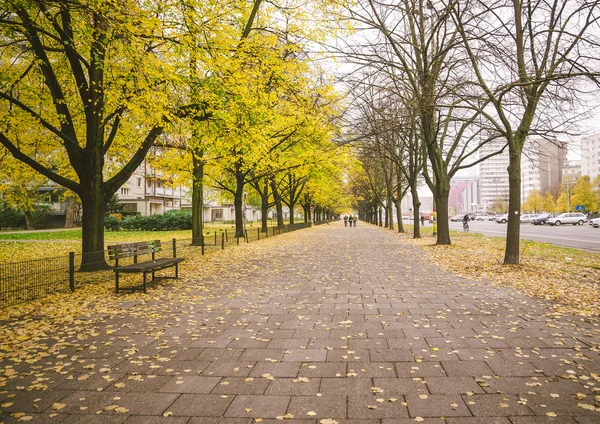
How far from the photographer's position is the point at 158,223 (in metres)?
35.3

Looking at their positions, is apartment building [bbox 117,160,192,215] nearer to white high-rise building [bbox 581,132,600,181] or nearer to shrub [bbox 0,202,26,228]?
shrub [bbox 0,202,26,228]

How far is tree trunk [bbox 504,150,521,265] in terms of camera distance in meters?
10.8

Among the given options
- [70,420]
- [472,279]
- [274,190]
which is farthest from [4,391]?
[274,190]

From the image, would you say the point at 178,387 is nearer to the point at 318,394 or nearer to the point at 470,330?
the point at 318,394

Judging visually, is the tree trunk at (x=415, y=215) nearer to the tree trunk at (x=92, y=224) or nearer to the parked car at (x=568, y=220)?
the tree trunk at (x=92, y=224)

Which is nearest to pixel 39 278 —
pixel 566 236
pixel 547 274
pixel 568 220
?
pixel 547 274

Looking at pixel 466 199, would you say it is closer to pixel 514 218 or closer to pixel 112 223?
pixel 112 223

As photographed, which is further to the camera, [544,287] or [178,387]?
[544,287]

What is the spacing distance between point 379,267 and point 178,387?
8538 millimetres

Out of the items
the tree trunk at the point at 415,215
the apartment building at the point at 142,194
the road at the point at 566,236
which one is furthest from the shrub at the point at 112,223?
the road at the point at 566,236

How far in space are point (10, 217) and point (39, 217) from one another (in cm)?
253

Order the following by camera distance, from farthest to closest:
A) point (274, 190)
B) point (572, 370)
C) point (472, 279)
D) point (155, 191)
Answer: point (155, 191)
point (274, 190)
point (472, 279)
point (572, 370)

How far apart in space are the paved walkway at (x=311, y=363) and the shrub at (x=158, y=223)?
2962 centimetres

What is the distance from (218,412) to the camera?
9.98 feet
